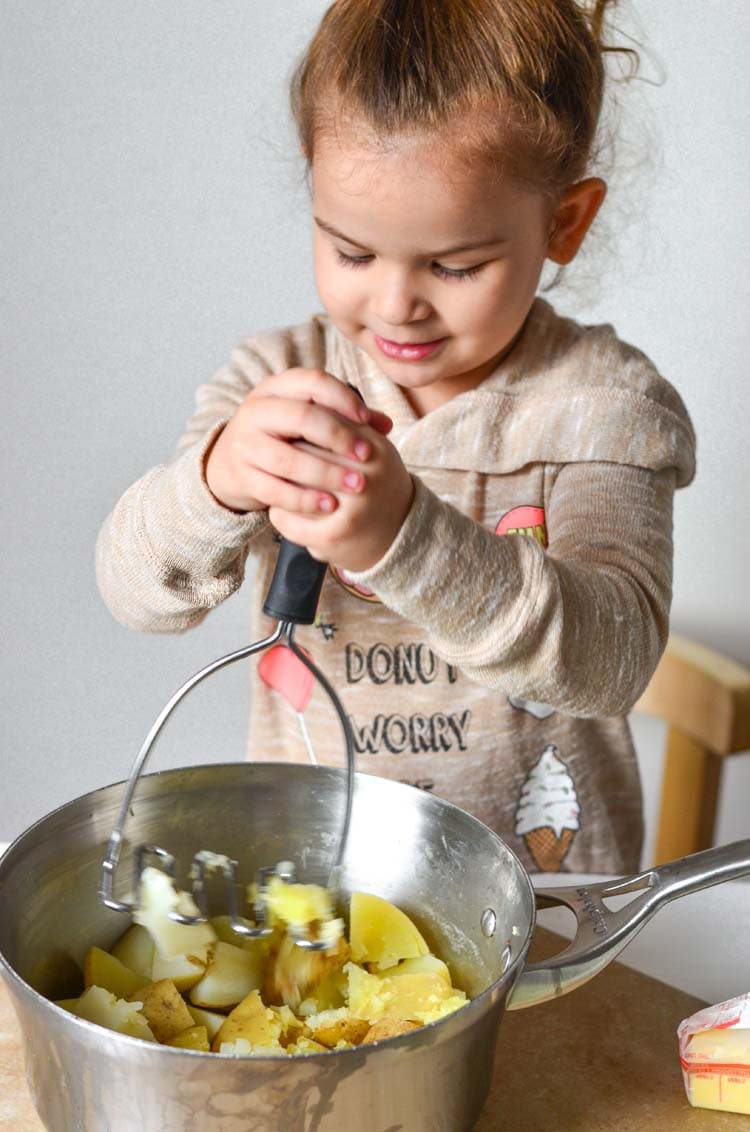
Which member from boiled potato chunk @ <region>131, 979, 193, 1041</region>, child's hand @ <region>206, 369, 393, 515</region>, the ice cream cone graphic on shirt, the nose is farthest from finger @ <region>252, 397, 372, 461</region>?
the ice cream cone graphic on shirt

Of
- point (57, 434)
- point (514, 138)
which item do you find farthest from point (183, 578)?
point (57, 434)

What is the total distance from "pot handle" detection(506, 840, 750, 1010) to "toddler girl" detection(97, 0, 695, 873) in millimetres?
116

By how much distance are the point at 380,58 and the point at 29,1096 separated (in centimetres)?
49

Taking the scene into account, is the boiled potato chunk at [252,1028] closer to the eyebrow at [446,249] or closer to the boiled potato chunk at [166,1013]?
the boiled potato chunk at [166,1013]

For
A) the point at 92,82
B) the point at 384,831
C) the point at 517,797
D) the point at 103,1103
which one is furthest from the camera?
the point at 92,82

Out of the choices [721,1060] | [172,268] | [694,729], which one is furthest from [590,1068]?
[172,268]

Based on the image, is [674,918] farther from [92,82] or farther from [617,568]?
[92,82]

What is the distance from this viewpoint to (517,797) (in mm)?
866

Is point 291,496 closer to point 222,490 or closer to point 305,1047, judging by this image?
point 222,490

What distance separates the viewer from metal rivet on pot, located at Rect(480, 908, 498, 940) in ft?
1.83

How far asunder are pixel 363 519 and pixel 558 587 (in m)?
0.12

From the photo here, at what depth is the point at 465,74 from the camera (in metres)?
0.63

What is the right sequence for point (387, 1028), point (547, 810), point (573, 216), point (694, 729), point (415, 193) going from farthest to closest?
point (694, 729)
point (547, 810)
point (573, 216)
point (415, 193)
point (387, 1028)

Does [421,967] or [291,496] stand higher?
[291,496]
